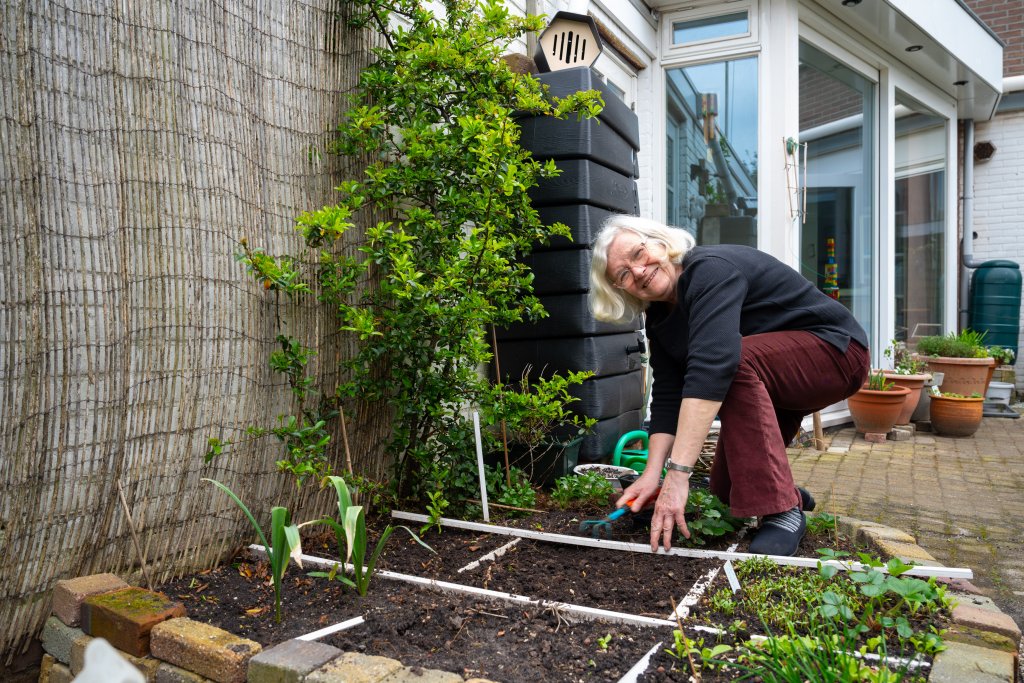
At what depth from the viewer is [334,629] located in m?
1.64

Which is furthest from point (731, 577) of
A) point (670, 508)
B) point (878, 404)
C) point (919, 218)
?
point (919, 218)

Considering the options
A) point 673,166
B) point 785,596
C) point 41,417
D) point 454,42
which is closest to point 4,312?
point 41,417

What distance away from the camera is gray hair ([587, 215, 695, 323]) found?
2.30m

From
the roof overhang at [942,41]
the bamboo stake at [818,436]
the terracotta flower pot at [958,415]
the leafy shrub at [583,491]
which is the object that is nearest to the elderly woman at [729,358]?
the leafy shrub at [583,491]

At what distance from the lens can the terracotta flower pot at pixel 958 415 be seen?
5.48 m

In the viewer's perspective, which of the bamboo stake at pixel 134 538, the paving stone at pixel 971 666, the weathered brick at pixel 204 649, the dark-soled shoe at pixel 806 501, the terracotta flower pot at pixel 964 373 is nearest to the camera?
the paving stone at pixel 971 666

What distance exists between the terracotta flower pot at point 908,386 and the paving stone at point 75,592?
5.28 meters

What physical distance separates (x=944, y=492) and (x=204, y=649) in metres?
3.59

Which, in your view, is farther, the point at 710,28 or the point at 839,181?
the point at 839,181

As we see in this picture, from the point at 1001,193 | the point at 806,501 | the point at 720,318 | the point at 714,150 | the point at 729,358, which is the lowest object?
the point at 806,501

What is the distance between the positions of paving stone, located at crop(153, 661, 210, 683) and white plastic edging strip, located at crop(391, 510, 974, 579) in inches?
36.3

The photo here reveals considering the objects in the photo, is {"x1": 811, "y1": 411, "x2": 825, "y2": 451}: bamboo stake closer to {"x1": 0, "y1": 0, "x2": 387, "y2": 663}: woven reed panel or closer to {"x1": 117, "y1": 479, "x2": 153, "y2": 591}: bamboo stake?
{"x1": 0, "y1": 0, "x2": 387, "y2": 663}: woven reed panel

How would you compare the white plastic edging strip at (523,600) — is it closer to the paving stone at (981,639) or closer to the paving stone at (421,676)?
the paving stone at (421,676)

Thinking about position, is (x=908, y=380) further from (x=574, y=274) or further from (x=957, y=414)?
(x=574, y=274)
